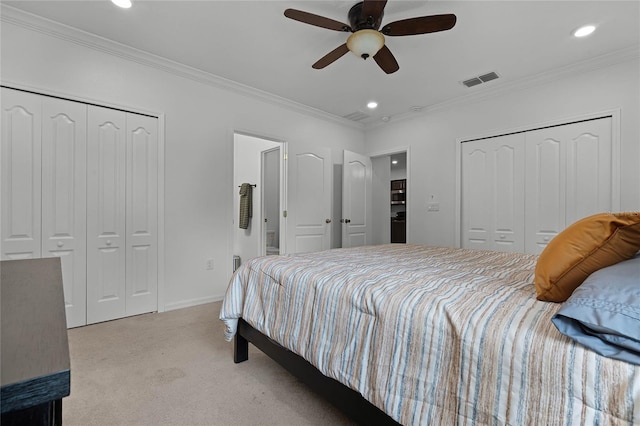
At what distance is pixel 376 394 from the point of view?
109 centimetres

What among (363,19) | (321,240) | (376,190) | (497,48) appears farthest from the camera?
(376,190)

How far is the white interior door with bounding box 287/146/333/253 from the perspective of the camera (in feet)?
13.6

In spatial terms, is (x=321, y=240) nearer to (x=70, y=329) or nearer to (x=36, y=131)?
(x=70, y=329)

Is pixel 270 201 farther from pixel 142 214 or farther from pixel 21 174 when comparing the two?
pixel 21 174

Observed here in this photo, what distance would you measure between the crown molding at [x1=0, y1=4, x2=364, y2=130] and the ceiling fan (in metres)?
1.69

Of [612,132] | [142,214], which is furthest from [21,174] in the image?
[612,132]

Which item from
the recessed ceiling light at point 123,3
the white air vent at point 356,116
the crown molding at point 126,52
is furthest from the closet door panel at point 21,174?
the white air vent at point 356,116

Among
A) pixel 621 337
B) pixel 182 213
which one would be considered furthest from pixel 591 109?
pixel 182 213

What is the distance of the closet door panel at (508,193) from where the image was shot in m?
3.43

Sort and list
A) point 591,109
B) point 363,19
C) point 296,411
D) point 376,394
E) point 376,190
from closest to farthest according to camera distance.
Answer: point 376,394, point 296,411, point 363,19, point 591,109, point 376,190

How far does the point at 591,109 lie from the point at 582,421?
11.2ft

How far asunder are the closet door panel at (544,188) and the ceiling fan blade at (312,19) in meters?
2.54

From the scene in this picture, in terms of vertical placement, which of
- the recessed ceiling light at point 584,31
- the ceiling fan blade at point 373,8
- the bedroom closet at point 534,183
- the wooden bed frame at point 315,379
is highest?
the recessed ceiling light at point 584,31

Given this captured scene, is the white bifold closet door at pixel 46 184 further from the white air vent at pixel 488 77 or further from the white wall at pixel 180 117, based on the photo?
the white air vent at pixel 488 77
